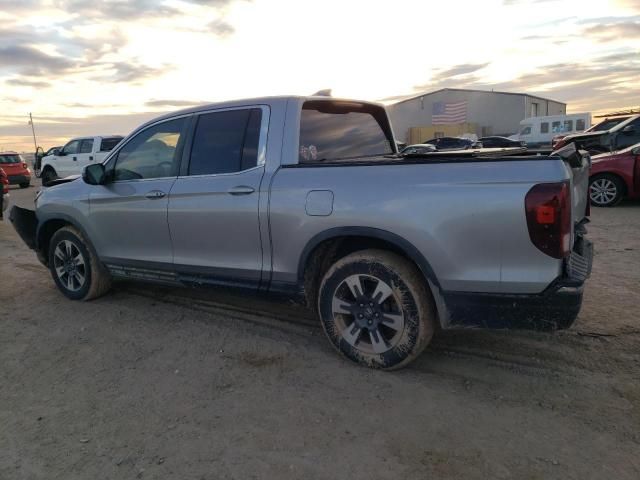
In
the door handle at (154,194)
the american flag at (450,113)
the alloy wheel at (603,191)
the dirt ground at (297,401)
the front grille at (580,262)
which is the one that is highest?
the american flag at (450,113)

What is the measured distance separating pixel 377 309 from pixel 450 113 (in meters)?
53.7

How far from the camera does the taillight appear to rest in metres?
2.81

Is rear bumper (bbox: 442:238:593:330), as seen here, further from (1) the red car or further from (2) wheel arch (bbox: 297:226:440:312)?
(1) the red car

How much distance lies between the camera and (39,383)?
142 inches

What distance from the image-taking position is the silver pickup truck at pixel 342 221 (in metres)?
2.96

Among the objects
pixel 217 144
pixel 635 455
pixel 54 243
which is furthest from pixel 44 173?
pixel 635 455

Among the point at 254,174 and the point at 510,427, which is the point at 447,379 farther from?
the point at 254,174

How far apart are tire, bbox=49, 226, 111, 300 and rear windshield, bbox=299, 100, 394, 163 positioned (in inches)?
101

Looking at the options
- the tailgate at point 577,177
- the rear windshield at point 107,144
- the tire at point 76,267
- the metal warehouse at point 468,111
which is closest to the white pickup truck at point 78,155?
the rear windshield at point 107,144

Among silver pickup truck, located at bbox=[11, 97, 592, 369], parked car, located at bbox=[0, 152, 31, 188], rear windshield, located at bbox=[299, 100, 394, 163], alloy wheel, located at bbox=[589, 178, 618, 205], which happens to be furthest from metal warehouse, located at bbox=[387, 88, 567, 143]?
silver pickup truck, located at bbox=[11, 97, 592, 369]

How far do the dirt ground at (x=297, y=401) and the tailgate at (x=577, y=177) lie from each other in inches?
39.4

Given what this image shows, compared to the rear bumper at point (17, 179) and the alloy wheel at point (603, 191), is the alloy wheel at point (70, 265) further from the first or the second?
the rear bumper at point (17, 179)

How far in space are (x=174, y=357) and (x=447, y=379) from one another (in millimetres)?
1985

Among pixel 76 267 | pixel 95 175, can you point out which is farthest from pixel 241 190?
pixel 76 267
